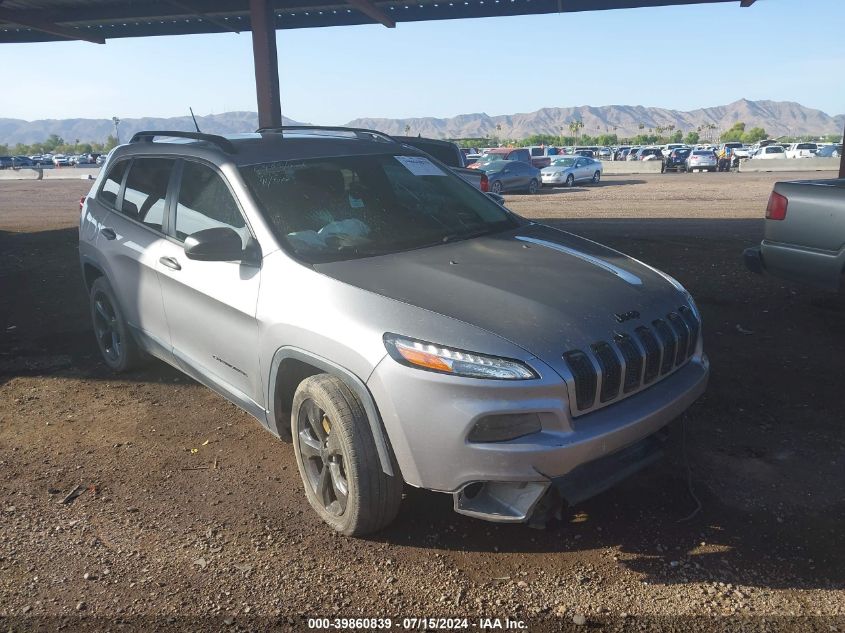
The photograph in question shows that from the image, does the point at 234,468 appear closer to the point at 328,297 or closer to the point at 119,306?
the point at 328,297

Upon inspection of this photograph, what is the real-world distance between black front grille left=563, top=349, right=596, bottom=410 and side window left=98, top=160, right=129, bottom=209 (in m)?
3.74

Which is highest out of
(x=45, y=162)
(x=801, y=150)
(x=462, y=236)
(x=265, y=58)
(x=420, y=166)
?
(x=265, y=58)

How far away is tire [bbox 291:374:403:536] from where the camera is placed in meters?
3.01

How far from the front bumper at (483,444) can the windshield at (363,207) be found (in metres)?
0.99

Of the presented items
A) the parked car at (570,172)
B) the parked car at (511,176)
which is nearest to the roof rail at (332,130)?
the parked car at (511,176)

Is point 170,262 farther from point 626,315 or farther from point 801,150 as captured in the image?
point 801,150

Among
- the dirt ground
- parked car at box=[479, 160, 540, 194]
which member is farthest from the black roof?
parked car at box=[479, 160, 540, 194]

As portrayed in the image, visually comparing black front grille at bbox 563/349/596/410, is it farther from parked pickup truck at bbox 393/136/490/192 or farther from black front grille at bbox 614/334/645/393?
parked pickup truck at bbox 393/136/490/192

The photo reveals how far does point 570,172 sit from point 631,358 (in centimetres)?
2797

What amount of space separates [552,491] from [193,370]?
2360 mm

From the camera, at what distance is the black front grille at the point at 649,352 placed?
312 centimetres

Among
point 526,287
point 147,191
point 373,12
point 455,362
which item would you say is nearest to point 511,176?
point 373,12

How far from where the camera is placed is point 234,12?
1733 centimetres

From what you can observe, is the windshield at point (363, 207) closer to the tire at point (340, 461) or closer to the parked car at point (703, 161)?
the tire at point (340, 461)
